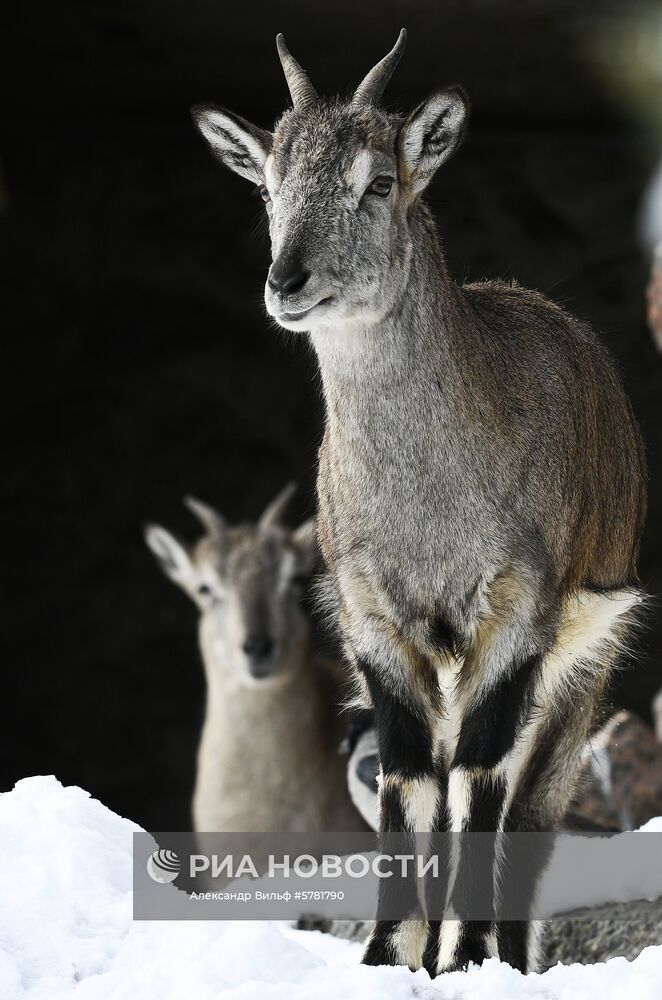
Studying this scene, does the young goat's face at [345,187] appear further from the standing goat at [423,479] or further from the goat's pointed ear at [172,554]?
the goat's pointed ear at [172,554]

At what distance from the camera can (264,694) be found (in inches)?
280

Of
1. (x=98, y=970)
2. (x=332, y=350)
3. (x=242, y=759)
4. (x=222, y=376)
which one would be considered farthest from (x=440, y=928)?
(x=222, y=376)

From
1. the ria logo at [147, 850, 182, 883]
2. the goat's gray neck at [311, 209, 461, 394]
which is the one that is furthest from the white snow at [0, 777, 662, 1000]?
the goat's gray neck at [311, 209, 461, 394]

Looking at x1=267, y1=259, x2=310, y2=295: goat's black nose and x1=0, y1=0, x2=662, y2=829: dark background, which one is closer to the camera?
x1=267, y1=259, x2=310, y2=295: goat's black nose

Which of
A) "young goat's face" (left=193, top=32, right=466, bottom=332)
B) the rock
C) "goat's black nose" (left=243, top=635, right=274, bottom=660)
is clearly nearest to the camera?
"young goat's face" (left=193, top=32, right=466, bottom=332)

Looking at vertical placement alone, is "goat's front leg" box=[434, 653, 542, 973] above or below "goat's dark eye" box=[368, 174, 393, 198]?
below

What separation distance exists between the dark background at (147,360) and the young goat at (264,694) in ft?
5.46

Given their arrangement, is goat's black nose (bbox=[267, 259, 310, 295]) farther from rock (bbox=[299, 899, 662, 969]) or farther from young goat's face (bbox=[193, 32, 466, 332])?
rock (bbox=[299, 899, 662, 969])

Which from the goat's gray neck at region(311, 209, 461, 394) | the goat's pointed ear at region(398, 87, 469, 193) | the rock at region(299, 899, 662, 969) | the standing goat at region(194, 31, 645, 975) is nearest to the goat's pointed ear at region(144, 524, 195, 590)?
the rock at region(299, 899, 662, 969)

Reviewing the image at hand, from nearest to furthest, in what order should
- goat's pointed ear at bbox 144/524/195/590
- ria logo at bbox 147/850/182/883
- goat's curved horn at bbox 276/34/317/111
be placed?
1. goat's curved horn at bbox 276/34/317/111
2. ria logo at bbox 147/850/182/883
3. goat's pointed ear at bbox 144/524/195/590

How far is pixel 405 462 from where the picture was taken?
3.56m

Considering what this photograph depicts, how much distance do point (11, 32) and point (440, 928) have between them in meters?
5.05

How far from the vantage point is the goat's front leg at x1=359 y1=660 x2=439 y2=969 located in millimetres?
3586

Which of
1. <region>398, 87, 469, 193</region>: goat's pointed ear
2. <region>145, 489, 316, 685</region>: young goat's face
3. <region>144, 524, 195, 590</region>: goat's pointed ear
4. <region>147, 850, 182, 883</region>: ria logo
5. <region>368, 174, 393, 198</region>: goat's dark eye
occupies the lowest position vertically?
<region>147, 850, 182, 883</region>: ria logo
